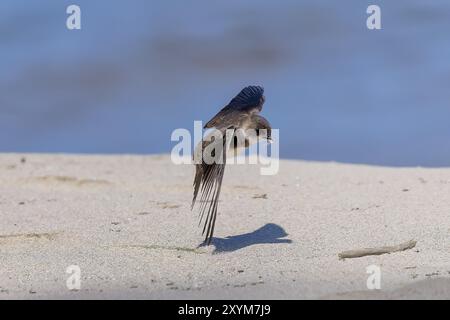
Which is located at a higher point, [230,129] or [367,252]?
[230,129]

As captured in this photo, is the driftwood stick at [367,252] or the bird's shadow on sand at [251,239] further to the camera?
the bird's shadow on sand at [251,239]

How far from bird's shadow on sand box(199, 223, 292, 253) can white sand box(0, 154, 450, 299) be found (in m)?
0.02

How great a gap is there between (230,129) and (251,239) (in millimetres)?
1204

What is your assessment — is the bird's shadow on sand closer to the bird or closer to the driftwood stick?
the bird

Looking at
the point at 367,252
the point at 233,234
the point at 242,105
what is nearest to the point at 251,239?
the point at 233,234

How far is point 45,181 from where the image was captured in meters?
11.1

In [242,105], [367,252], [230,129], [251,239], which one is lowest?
[367,252]

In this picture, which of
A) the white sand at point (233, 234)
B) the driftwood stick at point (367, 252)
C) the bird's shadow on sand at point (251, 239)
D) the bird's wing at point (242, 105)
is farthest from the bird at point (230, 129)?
the driftwood stick at point (367, 252)

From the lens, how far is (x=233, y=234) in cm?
760

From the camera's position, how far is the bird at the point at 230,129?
6.17 metres

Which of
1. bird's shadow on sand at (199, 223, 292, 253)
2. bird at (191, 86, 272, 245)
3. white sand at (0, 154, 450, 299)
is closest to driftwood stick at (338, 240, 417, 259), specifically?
white sand at (0, 154, 450, 299)

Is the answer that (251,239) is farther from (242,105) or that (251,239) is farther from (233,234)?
(242,105)

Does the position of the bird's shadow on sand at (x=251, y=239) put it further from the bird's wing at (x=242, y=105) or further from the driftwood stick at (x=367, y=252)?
the bird's wing at (x=242, y=105)
